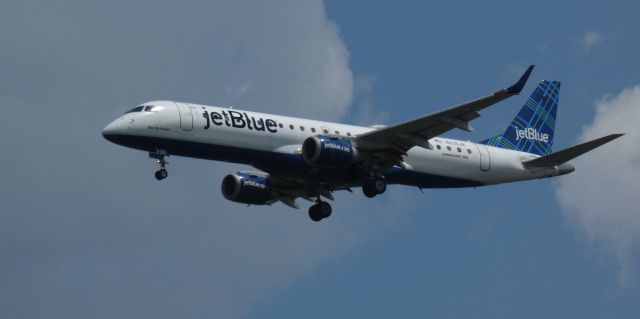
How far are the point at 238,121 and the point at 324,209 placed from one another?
8.99m

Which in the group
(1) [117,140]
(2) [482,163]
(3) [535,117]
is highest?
(3) [535,117]

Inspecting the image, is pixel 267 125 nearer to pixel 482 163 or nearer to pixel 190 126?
pixel 190 126

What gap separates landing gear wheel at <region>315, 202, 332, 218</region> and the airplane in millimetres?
49

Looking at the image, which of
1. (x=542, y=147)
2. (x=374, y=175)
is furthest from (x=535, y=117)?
(x=374, y=175)

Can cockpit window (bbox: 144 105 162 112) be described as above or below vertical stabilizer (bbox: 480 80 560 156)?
below

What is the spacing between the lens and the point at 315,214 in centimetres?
7125

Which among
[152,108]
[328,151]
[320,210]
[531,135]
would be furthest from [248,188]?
[531,135]

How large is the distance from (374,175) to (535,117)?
14.6 metres

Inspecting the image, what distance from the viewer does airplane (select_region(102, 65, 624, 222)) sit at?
63.3 metres

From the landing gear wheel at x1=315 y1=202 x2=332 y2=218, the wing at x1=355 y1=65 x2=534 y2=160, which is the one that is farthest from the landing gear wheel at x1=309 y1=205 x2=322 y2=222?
the wing at x1=355 y1=65 x2=534 y2=160

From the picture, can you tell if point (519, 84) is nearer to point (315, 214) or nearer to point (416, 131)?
point (416, 131)

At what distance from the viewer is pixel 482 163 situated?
70625 mm

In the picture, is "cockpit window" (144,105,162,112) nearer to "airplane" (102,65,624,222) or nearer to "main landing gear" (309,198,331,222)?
"airplane" (102,65,624,222)

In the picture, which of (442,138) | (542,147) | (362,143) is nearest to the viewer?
(362,143)
